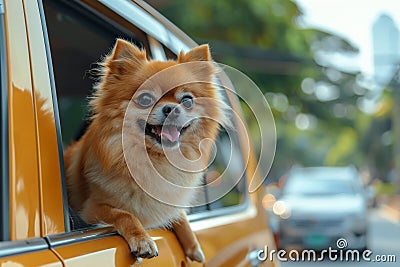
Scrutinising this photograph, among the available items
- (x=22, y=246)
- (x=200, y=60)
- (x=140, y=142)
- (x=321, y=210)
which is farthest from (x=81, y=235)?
(x=321, y=210)

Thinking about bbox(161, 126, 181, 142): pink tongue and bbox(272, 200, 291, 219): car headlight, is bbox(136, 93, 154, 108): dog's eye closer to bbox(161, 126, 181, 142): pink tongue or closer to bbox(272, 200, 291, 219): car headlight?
bbox(161, 126, 181, 142): pink tongue

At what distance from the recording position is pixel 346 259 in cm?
571

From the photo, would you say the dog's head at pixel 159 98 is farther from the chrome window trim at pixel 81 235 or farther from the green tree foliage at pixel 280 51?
the green tree foliage at pixel 280 51

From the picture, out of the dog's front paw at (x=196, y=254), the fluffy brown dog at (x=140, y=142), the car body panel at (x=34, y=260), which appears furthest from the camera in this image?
the dog's front paw at (x=196, y=254)

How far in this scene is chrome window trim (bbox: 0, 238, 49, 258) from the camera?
1.72 m

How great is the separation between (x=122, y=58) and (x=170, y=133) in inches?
13.1

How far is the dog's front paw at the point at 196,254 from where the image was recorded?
2.82 m

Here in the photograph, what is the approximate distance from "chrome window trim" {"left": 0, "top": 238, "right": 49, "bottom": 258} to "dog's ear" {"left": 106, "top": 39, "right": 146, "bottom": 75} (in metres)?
0.98

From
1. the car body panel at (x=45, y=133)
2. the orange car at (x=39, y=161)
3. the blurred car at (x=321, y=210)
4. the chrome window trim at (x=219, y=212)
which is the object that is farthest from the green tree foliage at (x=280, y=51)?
the car body panel at (x=45, y=133)

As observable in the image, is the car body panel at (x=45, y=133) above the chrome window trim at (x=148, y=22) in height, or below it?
below

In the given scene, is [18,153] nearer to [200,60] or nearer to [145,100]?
[145,100]

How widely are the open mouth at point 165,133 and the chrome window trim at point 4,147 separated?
0.78m

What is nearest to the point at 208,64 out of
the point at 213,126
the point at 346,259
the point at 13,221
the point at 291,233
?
the point at 213,126

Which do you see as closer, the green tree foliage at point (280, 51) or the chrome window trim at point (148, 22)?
the chrome window trim at point (148, 22)
